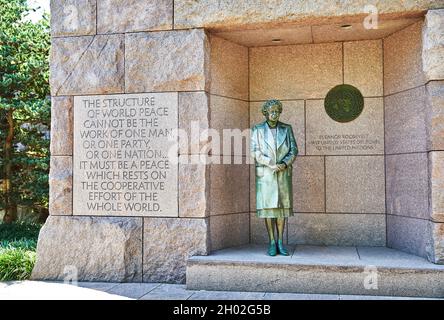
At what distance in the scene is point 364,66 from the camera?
7.89 metres

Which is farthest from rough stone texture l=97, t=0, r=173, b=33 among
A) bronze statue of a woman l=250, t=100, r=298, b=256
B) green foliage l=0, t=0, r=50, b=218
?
green foliage l=0, t=0, r=50, b=218

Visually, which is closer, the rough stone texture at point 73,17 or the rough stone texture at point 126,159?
the rough stone texture at point 126,159

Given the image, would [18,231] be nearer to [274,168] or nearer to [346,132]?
[274,168]

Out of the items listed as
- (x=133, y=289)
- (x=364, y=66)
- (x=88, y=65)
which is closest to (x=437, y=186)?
(x=364, y=66)

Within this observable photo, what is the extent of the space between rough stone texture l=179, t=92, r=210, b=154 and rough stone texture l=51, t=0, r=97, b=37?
72.7 inches

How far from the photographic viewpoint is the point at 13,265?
293 inches

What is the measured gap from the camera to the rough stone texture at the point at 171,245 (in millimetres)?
6809

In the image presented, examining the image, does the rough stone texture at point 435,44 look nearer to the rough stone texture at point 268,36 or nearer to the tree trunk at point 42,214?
the rough stone texture at point 268,36

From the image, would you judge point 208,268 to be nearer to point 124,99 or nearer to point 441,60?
point 124,99

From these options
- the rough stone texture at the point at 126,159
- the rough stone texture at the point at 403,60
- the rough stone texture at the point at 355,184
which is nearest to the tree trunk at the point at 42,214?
the rough stone texture at the point at 126,159

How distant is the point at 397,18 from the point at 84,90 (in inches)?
183

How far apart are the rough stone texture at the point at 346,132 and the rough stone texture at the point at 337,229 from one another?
3.47ft

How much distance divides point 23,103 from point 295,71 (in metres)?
6.78
